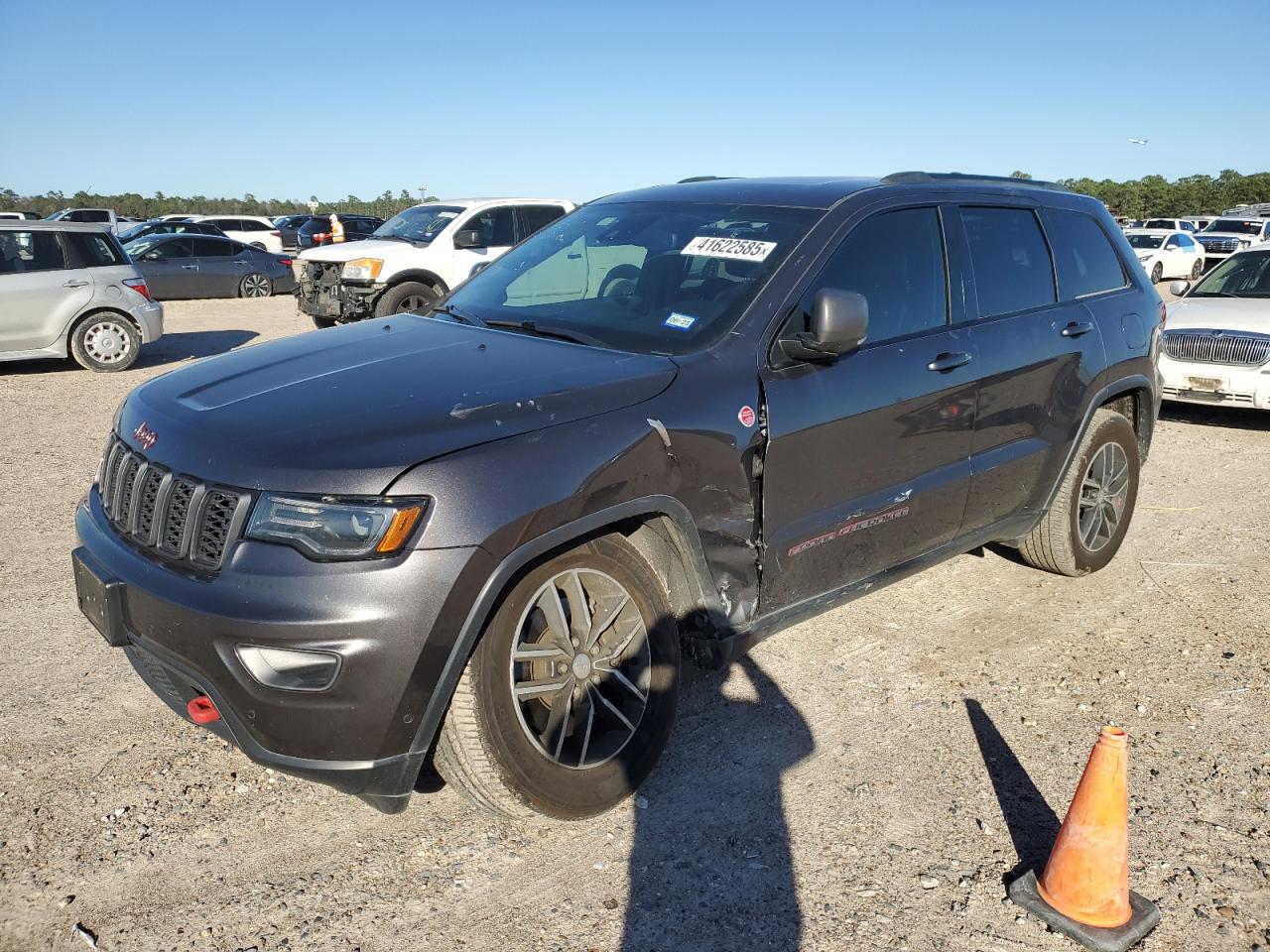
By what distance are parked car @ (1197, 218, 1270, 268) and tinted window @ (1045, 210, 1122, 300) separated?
24.2 m

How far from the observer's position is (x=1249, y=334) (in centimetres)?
919

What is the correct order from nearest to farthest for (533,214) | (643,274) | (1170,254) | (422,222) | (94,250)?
(643,274) → (94,250) → (533,214) → (422,222) → (1170,254)

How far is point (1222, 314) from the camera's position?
31.6ft

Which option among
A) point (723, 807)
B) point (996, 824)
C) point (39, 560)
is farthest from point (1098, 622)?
point (39, 560)

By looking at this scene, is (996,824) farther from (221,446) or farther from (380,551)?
(221,446)

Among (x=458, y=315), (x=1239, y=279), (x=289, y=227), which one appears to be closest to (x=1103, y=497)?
(x=458, y=315)

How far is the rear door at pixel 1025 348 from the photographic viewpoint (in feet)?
14.3

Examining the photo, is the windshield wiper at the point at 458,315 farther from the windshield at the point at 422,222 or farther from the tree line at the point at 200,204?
the tree line at the point at 200,204

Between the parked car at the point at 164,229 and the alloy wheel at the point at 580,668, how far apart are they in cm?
2009

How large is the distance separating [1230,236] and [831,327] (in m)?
30.2

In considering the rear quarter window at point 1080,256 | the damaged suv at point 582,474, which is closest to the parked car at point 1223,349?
the rear quarter window at point 1080,256

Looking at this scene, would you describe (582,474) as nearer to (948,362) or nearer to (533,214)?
(948,362)

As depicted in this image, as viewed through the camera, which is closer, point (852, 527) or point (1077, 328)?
point (852, 527)

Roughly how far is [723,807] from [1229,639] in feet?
9.25
